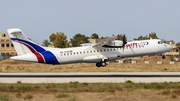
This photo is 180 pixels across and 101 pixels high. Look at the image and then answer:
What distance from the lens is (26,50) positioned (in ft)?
115

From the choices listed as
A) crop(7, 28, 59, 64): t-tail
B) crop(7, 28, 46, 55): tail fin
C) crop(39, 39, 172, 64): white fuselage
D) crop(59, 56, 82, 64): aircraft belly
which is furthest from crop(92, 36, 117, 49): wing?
crop(7, 28, 46, 55): tail fin

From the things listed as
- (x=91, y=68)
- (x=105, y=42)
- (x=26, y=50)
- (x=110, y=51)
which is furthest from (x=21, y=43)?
(x=91, y=68)

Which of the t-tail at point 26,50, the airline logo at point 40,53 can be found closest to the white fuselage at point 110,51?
the airline logo at point 40,53

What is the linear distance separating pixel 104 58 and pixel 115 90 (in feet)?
49.7

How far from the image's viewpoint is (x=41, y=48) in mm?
35688

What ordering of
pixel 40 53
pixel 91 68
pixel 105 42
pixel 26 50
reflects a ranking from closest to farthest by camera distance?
1. pixel 26 50
2. pixel 40 53
3. pixel 105 42
4. pixel 91 68

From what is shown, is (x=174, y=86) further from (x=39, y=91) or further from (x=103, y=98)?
(x=39, y=91)

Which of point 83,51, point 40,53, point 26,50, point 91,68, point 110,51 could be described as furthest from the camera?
point 91,68

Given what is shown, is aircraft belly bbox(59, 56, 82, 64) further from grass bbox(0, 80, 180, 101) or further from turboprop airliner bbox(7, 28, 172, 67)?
grass bbox(0, 80, 180, 101)

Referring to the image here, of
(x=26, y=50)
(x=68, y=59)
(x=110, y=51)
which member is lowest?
(x=68, y=59)

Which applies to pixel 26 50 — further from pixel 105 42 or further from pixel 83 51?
pixel 105 42

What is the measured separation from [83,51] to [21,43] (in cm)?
919

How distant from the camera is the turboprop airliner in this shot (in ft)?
114

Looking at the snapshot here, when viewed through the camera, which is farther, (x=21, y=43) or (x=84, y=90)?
(x=21, y=43)
